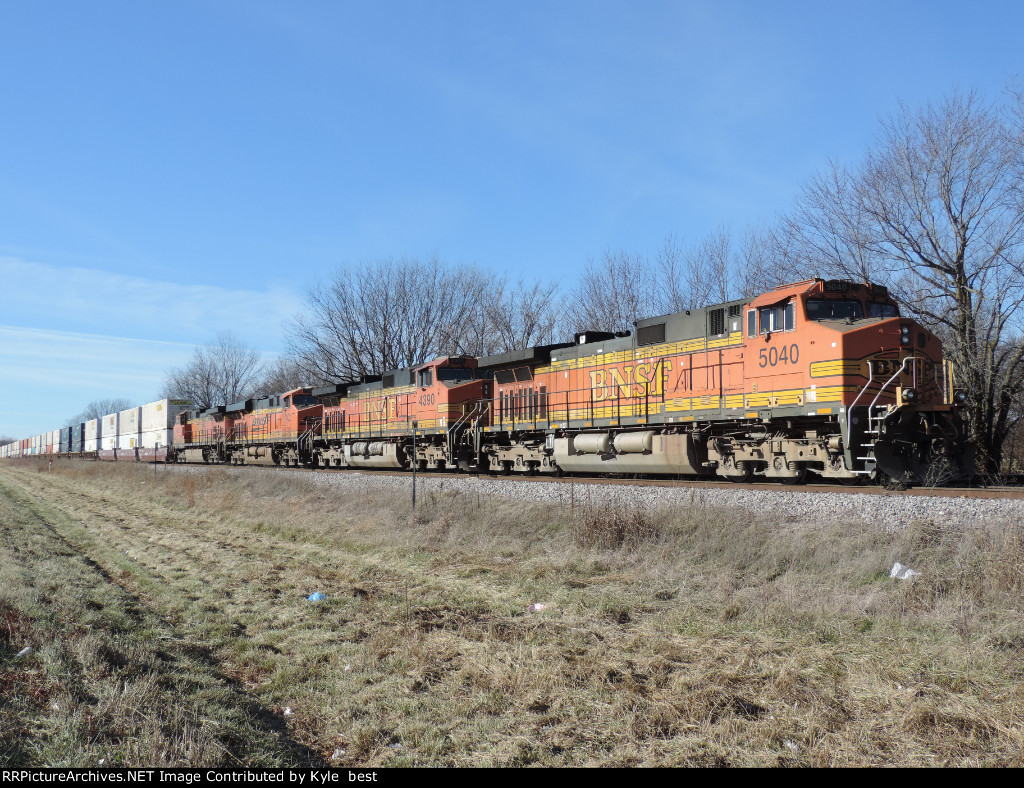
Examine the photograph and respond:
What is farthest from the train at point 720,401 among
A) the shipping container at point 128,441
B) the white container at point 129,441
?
the shipping container at point 128,441

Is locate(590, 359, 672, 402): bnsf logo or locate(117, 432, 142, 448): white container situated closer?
locate(590, 359, 672, 402): bnsf logo

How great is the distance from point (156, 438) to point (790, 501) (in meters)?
50.1

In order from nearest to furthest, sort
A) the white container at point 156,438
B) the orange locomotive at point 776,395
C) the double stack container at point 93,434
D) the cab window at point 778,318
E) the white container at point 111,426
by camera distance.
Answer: the orange locomotive at point 776,395 < the cab window at point 778,318 < the white container at point 156,438 < the white container at point 111,426 < the double stack container at point 93,434

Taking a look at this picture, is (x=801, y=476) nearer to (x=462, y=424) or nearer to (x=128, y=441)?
(x=462, y=424)

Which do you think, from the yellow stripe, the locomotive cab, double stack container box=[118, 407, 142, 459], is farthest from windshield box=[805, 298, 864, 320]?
double stack container box=[118, 407, 142, 459]

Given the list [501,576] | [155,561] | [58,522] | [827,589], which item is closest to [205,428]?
[58,522]

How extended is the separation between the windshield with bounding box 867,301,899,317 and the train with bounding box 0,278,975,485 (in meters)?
0.03

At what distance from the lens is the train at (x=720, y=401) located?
12.8m

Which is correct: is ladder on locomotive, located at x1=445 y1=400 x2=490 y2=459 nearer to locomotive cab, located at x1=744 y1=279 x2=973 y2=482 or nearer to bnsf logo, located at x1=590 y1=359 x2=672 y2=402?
bnsf logo, located at x1=590 y1=359 x2=672 y2=402

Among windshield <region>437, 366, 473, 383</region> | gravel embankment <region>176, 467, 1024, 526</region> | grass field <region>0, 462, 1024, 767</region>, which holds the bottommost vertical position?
grass field <region>0, 462, 1024, 767</region>

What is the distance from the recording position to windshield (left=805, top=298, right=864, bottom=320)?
13.5 m

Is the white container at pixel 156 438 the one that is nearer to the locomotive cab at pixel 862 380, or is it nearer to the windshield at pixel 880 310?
the locomotive cab at pixel 862 380

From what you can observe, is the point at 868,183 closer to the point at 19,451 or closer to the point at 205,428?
the point at 205,428

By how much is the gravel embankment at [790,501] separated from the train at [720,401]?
1743mm
